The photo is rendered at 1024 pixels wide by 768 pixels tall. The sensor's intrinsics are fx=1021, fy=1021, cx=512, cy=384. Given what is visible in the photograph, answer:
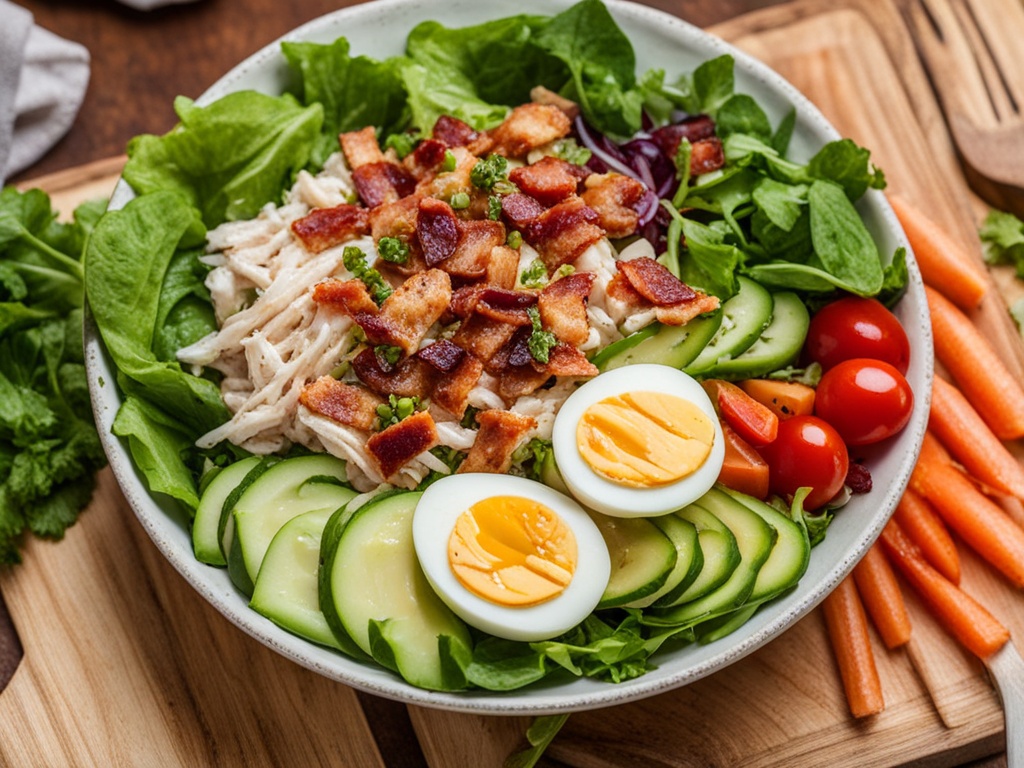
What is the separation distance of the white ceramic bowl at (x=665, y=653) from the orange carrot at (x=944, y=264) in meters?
0.49

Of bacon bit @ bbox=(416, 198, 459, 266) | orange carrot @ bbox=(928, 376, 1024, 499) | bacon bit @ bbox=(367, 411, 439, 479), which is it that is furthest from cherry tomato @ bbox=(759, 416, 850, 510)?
bacon bit @ bbox=(416, 198, 459, 266)

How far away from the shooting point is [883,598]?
382cm

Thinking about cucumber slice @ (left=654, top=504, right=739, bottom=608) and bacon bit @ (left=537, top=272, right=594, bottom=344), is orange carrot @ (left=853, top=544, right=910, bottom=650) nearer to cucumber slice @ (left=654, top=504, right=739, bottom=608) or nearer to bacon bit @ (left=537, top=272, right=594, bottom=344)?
cucumber slice @ (left=654, top=504, right=739, bottom=608)

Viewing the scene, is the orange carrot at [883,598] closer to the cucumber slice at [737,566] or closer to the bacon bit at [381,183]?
the cucumber slice at [737,566]

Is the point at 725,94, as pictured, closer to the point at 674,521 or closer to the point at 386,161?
the point at 386,161

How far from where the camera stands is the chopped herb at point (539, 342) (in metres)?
3.48

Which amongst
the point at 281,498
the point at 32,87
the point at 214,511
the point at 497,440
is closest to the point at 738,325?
the point at 497,440

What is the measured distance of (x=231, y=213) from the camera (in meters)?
4.01

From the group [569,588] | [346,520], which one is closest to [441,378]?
[346,520]

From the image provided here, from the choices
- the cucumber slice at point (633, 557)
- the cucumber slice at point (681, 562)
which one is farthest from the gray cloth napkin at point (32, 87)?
the cucumber slice at point (681, 562)

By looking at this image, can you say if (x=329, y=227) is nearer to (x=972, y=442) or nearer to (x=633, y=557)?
(x=633, y=557)

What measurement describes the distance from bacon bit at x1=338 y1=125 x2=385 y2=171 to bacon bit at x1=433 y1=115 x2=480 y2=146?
25 centimetres

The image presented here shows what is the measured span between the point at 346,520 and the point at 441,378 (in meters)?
0.60

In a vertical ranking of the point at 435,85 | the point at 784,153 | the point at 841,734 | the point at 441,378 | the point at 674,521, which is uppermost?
the point at 435,85
